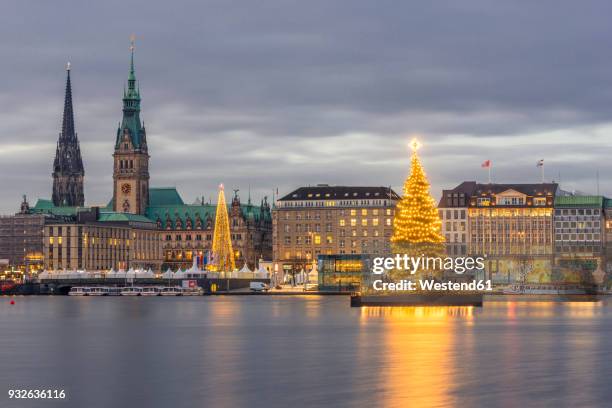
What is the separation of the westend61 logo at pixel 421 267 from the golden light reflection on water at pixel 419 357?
528cm

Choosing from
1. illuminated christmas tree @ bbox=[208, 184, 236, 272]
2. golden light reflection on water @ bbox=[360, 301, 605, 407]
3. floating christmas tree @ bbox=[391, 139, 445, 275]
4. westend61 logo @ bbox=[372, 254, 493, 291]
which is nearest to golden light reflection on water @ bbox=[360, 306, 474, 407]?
golden light reflection on water @ bbox=[360, 301, 605, 407]

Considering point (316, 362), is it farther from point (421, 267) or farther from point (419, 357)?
point (421, 267)

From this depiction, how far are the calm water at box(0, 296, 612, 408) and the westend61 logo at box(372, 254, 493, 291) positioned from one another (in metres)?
10.6

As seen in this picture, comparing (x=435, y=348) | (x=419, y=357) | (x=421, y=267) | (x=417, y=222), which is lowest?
(x=419, y=357)

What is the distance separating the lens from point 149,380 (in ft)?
172

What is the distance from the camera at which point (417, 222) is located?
11544 cm

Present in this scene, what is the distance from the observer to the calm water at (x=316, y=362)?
46.9 metres

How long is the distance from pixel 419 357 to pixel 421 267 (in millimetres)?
51261

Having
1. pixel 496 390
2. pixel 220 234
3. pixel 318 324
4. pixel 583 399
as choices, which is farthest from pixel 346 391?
pixel 220 234

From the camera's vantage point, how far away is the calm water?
46906 millimetres

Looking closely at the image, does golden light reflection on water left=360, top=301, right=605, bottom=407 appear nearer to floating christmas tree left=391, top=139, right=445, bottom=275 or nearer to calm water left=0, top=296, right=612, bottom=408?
calm water left=0, top=296, right=612, bottom=408

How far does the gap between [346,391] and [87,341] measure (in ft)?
105

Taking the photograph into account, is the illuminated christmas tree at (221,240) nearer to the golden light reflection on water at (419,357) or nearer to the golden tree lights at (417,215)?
the golden tree lights at (417,215)

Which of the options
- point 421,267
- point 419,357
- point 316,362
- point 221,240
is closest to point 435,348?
point 419,357
